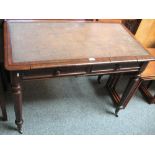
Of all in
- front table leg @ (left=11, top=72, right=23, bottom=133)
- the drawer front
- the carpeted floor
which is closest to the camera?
front table leg @ (left=11, top=72, right=23, bottom=133)

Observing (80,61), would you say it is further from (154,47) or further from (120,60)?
(154,47)

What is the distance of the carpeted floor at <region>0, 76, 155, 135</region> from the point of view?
1.42 m

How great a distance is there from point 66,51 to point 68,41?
0.35 feet

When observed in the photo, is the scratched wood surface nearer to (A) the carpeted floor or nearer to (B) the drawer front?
(B) the drawer front

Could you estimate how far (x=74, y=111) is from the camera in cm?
155

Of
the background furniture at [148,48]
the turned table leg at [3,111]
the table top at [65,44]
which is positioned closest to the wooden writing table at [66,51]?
the table top at [65,44]

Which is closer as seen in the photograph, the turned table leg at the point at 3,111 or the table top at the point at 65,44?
the table top at the point at 65,44

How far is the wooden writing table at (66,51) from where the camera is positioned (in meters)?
0.98

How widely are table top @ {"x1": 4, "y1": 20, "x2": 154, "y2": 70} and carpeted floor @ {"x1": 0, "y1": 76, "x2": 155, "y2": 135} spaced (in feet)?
2.07

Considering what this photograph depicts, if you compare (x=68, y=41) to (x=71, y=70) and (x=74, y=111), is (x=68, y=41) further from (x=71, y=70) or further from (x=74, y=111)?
(x=74, y=111)

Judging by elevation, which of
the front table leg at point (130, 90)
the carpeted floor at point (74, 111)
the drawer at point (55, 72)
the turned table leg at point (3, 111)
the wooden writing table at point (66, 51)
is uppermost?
the wooden writing table at point (66, 51)

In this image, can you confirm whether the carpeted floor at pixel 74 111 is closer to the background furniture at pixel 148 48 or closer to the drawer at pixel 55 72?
the background furniture at pixel 148 48

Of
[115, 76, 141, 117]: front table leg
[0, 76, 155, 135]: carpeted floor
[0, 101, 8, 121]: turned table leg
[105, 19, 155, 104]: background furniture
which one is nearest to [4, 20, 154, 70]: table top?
[115, 76, 141, 117]: front table leg

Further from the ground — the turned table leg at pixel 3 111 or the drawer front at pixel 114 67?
the drawer front at pixel 114 67
